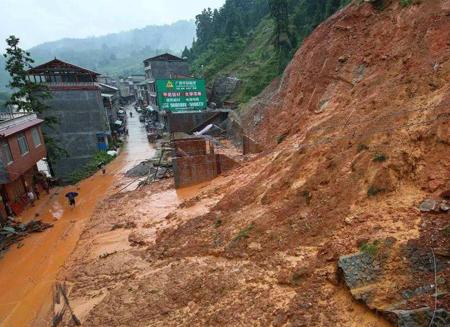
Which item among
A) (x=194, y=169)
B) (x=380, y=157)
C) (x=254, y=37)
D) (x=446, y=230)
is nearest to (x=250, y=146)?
(x=194, y=169)

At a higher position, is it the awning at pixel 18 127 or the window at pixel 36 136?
the awning at pixel 18 127

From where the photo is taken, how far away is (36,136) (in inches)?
1027

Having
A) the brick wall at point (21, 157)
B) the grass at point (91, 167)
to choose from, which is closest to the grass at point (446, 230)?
the brick wall at point (21, 157)

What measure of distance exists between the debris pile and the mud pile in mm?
3901

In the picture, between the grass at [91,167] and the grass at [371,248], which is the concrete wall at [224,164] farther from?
the grass at [371,248]

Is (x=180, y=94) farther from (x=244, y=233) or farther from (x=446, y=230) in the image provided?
(x=446, y=230)

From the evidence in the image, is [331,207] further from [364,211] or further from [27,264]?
[27,264]

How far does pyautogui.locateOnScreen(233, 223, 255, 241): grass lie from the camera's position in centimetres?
1116

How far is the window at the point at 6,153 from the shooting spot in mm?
20923

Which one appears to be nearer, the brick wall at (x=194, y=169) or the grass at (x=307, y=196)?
the grass at (x=307, y=196)

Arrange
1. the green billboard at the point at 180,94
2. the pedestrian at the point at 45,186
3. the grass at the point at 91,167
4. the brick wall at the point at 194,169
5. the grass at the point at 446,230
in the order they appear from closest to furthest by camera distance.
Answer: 1. the grass at the point at 446,230
2. the brick wall at the point at 194,169
3. the pedestrian at the point at 45,186
4. the grass at the point at 91,167
5. the green billboard at the point at 180,94

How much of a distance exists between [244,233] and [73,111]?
28317mm

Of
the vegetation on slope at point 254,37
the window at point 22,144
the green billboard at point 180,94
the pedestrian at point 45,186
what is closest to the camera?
the window at point 22,144

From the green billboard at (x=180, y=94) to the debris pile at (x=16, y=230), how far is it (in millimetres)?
17952
